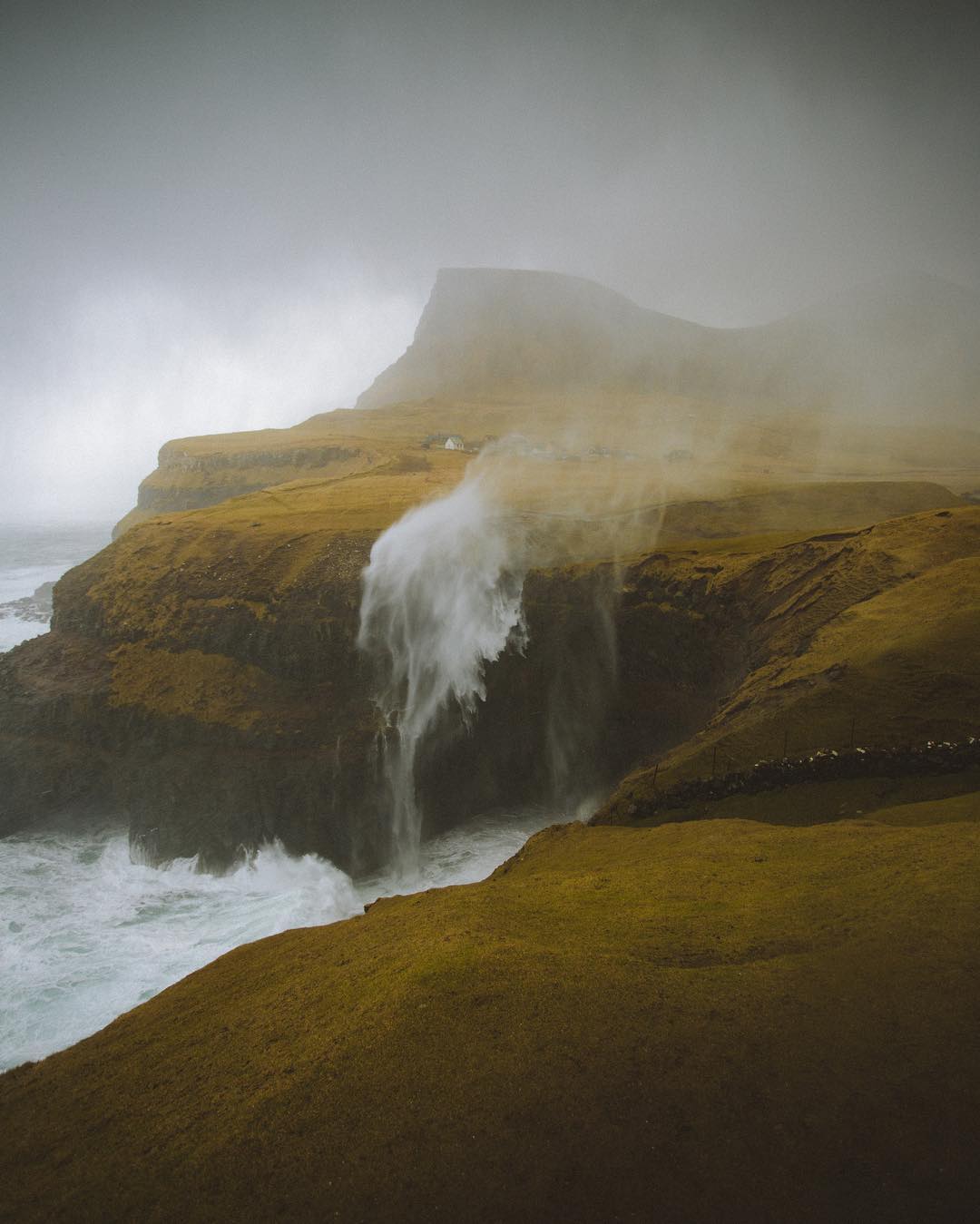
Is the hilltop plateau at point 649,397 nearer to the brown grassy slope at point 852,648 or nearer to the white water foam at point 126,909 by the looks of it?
the brown grassy slope at point 852,648

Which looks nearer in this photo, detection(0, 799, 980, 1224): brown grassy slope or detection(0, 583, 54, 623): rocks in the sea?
detection(0, 799, 980, 1224): brown grassy slope

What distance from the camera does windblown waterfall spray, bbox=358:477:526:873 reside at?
64.8ft

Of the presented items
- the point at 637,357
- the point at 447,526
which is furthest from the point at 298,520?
the point at 637,357

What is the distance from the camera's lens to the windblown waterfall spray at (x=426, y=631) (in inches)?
778

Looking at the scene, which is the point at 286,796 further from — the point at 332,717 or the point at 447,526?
the point at 447,526

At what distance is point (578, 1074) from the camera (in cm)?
437

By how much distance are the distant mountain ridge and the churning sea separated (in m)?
67.9

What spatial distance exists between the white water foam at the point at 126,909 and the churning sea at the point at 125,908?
0.03m

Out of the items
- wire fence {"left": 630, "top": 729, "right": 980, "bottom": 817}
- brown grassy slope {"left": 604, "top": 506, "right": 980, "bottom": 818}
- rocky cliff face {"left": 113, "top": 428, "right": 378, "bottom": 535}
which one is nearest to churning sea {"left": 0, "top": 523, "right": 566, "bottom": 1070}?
wire fence {"left": 630, "top": 729, "right": 980, "bottom": 817}

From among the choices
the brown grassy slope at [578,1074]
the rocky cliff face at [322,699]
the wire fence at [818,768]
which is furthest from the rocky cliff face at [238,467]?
the brown grassy slope at [578,1074]

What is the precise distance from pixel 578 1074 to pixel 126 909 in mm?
16542

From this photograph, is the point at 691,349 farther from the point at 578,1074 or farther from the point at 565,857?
the point at 578,1074

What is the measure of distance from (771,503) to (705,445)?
29205mm

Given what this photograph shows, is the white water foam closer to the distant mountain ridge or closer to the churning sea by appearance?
the churning sea
